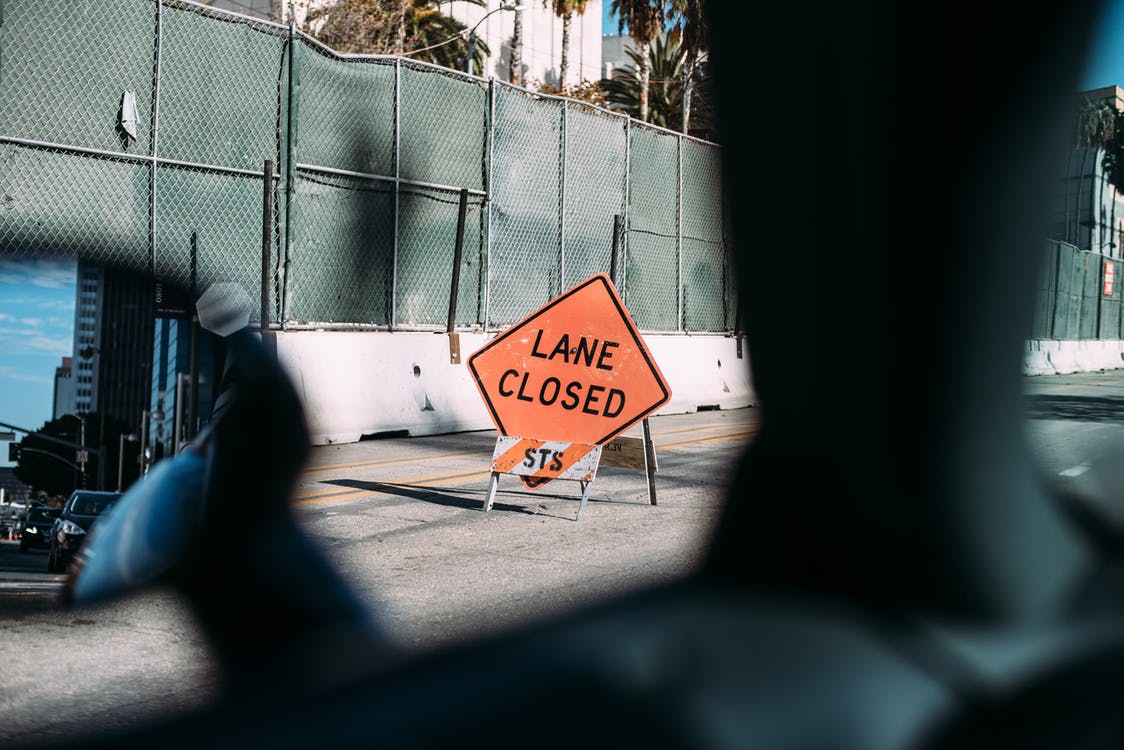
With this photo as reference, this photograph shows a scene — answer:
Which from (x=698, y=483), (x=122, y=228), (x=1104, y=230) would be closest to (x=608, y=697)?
(x=122, y=228)

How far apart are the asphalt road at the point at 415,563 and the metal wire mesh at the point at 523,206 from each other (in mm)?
3060

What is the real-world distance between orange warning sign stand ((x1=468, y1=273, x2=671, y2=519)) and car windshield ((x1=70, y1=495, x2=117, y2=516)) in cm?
610

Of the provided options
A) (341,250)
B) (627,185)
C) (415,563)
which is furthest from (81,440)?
(627,185)

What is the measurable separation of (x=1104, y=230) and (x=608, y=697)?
34.1 inches

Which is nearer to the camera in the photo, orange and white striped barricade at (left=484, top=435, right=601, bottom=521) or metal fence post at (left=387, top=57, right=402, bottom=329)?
orange and white striped barricade at (left=484, top=435, right=601, bottom=521)

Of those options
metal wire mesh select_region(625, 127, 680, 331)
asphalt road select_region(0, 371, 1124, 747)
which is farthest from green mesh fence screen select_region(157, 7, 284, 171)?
metal wire mesh select_region(625, 127, 680, 331)

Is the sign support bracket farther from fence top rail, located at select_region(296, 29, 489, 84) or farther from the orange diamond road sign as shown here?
fence top rail, located at select_region(296, 29, 489, 84)

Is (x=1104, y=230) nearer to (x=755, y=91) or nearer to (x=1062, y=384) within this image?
Result: (x=1062, y=384)

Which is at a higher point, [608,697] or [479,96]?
[479,96]

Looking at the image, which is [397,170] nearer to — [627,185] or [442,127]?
[442,127]

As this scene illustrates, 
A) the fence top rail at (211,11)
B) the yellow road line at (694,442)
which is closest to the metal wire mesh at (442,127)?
the fence top rail at (211,11)

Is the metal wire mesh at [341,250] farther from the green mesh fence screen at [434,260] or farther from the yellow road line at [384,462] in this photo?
the yellow road line at [384,462]

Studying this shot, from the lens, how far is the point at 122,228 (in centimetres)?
122

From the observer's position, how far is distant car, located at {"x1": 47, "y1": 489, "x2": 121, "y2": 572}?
1138mm
